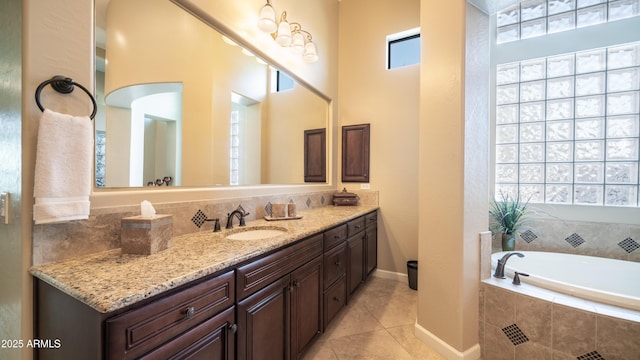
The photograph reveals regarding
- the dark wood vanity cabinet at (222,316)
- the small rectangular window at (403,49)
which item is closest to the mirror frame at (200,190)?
the dark wood vanity cabinet at (222,316)

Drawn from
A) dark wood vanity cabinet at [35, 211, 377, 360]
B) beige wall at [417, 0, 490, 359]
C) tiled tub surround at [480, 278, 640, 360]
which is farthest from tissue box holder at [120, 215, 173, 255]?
tiled tub surround at [480, 278, 640, 360]

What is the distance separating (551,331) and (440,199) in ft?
3.13

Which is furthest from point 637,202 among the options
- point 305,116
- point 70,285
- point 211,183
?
point 70,285

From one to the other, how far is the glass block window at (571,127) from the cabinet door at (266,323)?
266 centimetres

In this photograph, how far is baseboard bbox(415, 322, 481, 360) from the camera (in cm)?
161

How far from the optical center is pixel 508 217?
2414 mm

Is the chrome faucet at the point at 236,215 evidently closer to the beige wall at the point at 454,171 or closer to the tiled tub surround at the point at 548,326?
the beige wall at the point at 454,171

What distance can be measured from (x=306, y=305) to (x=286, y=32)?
215 centimetres

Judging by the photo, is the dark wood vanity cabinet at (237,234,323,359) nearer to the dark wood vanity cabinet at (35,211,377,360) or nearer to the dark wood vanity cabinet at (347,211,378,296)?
the dark wood vanity cabinet at (35,211,377,360)

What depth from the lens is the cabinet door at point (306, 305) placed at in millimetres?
1444

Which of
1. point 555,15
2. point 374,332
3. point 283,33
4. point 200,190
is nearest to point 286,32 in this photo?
point 283,33

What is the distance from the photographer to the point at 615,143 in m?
2.20

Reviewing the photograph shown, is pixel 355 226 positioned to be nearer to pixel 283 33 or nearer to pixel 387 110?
pixel 387 110

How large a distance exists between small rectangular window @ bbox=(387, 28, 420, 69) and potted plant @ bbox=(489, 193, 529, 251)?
186cm
